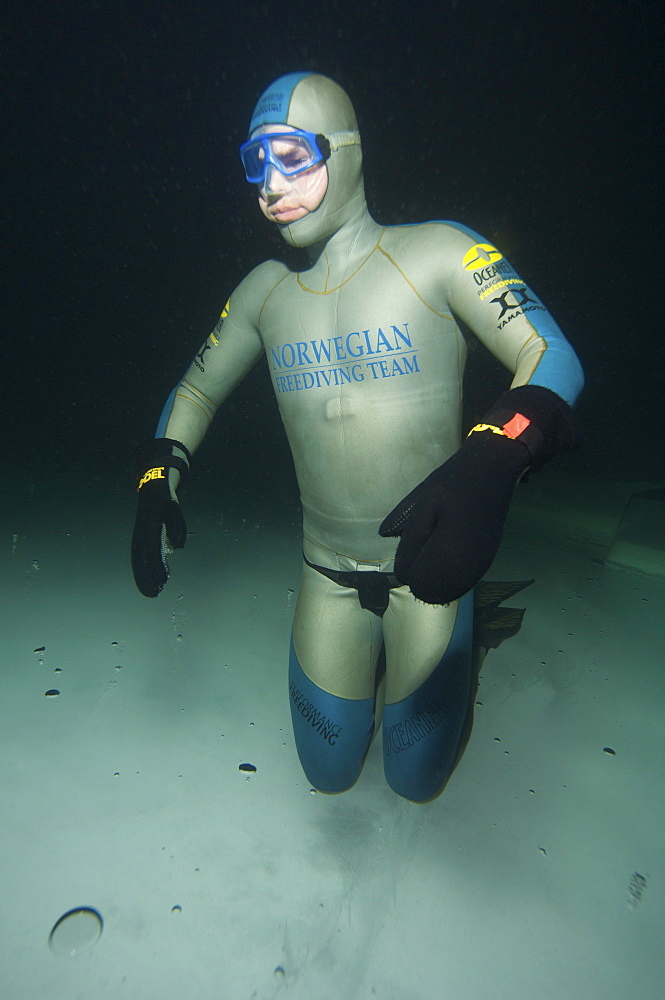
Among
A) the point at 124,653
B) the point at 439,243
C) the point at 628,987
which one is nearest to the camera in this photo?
the point at 628,987

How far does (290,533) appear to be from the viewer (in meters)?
3.12

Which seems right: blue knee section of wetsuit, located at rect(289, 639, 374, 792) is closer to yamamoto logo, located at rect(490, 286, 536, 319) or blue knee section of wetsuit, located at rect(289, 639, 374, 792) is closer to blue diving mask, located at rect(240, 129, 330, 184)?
yamamoto logo, located at rect(490, 286, 536, 319)

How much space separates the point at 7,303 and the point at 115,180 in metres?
3.85

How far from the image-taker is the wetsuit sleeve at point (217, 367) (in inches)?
48.4

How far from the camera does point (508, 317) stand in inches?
35.3

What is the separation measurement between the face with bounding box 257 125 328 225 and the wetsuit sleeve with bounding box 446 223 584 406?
0.30 m

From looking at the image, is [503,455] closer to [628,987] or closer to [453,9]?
[628,987]

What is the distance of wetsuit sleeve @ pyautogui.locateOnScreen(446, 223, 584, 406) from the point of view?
2.69 feet

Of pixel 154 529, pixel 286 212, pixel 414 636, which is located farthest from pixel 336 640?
pixel 286 212

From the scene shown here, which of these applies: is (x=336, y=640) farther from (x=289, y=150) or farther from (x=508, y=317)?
(x=289, y=150)

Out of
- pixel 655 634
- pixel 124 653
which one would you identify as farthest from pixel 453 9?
pixel 124 653

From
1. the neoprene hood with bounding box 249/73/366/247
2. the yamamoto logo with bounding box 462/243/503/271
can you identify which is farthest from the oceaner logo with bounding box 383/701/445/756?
the neoprene hood with bounding box 249/73/366/247

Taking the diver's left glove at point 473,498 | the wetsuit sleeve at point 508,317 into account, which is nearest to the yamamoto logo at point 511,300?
the wetsuit sleeve at point 508,317

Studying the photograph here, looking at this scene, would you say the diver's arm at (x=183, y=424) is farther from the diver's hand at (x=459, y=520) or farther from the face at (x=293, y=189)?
the diver's hand at (x=459, y=520)
